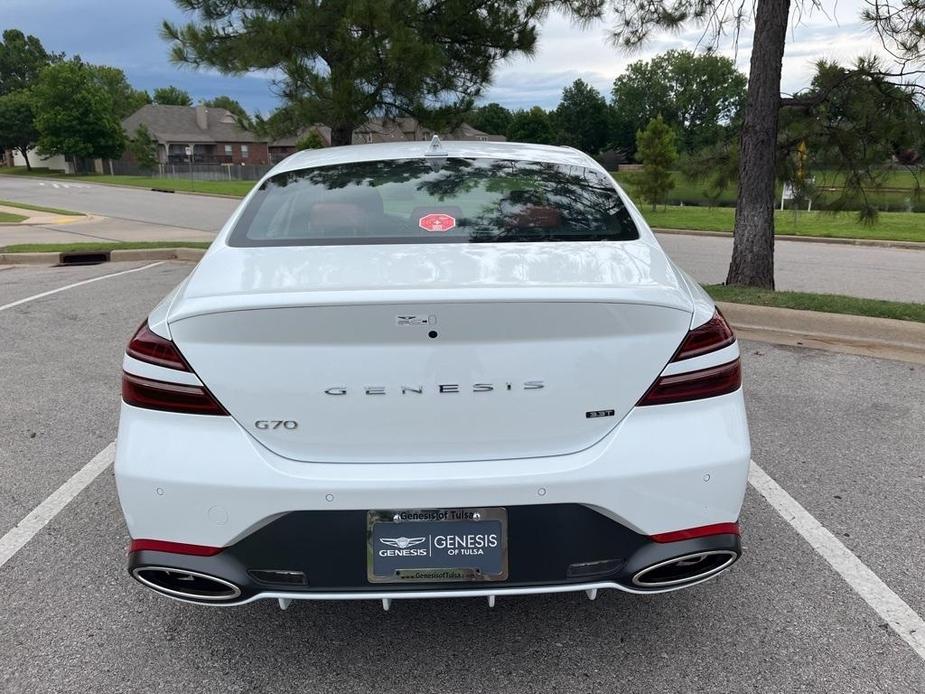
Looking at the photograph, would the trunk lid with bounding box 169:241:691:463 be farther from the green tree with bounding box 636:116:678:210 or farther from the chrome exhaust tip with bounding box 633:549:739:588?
the green tree with bounding box 636:116:678:210

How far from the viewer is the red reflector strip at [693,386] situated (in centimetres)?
215

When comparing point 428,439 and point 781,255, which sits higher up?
point 428,439

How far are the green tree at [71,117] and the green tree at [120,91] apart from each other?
28.8 m

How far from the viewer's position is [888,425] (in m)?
4.42

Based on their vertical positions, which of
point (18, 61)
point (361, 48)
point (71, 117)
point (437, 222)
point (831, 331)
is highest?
point (18, 61)

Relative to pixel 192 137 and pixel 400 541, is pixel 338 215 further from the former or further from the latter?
pixel 192 137

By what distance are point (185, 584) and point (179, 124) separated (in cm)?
8646

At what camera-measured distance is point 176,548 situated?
2166 millimetres

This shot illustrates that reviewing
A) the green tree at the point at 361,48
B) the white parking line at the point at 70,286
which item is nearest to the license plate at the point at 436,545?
the white parking line at the point at 70,286

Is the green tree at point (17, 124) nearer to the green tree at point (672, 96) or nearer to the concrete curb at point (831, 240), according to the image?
the green tree at point (672, 96)

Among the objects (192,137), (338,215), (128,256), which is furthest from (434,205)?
(192,137)

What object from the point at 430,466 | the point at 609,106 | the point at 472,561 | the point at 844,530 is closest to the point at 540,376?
the point at 430,466

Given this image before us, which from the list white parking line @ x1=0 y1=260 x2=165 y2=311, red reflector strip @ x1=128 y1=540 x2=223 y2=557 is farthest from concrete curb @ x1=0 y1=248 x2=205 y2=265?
red reflector strip @ x1=128 y1=540 x2=223 y2=557

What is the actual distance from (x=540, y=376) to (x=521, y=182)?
1214 mm
